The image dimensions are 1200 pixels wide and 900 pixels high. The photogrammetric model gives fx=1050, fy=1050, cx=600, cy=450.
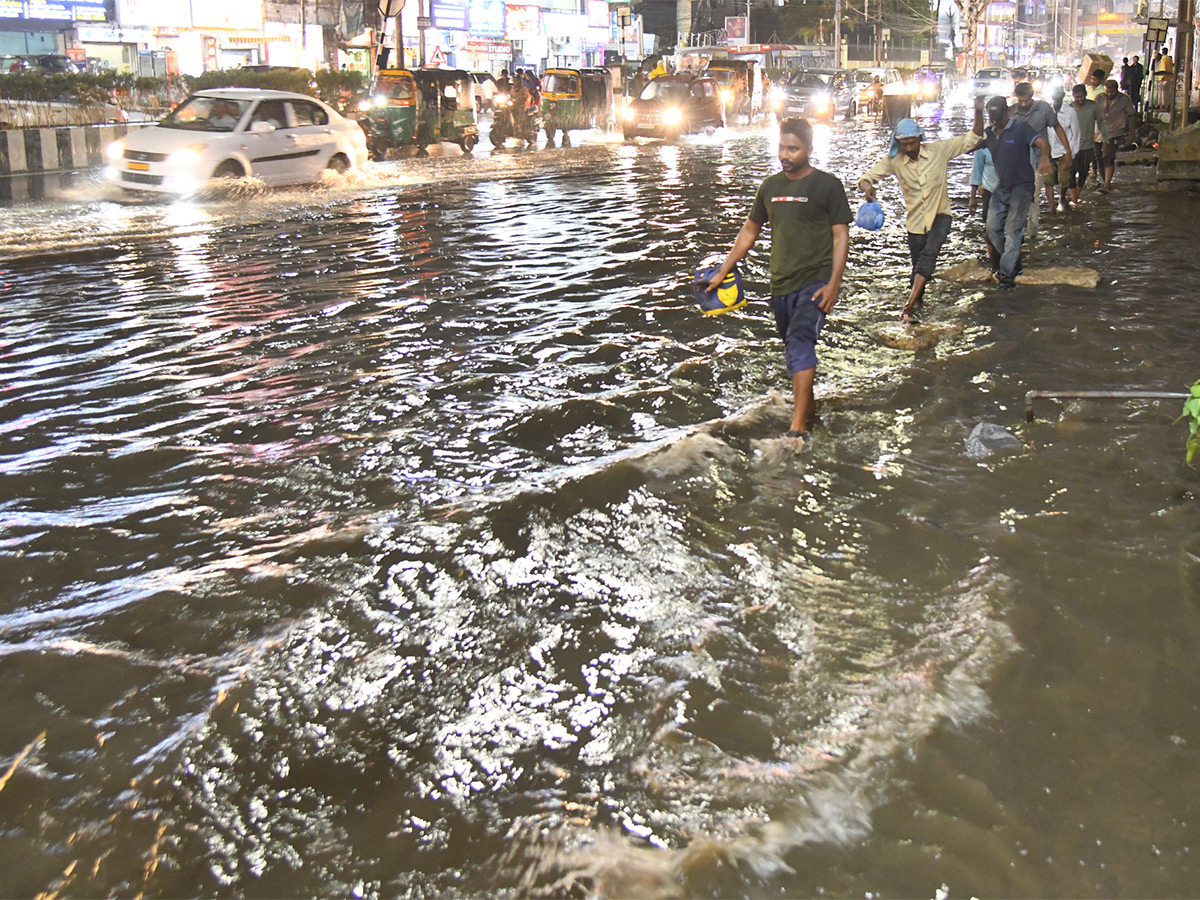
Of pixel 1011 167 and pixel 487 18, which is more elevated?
pixel 487 18

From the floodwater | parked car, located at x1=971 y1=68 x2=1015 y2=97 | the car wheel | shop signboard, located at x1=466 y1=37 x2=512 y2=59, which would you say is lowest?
the floodwater

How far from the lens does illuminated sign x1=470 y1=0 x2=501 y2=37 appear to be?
51.7 m

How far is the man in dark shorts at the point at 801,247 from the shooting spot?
568 centimetres

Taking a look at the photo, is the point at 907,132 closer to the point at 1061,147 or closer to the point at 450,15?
the point at 1061,147

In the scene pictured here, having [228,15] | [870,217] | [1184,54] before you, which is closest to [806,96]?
[1184,54]

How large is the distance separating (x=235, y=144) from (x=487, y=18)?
3930 cm

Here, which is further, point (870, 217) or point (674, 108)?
point (674, 108)

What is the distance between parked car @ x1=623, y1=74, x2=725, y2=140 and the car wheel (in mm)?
17280

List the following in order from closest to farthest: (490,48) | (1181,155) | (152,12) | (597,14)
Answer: (1181,155), (152,12), (490,48), (597,14)

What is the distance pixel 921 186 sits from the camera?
8438 mm

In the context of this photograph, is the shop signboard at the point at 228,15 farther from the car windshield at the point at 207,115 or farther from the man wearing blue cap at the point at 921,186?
the man wearing blue cap at the point at 921,186

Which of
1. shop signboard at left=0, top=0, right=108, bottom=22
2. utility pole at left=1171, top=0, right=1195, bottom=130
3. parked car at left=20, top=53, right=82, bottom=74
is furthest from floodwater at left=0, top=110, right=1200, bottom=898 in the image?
shop signboard at left=0, top=0, right=108, bottom=22

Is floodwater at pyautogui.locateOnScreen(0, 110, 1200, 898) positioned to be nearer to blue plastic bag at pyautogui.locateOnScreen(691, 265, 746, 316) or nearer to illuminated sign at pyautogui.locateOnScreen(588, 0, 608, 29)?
blue plastic bag at pyautogui.locateOnScreen(691, 265, 746, 316)

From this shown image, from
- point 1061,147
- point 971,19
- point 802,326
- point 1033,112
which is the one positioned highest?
point 971,19
